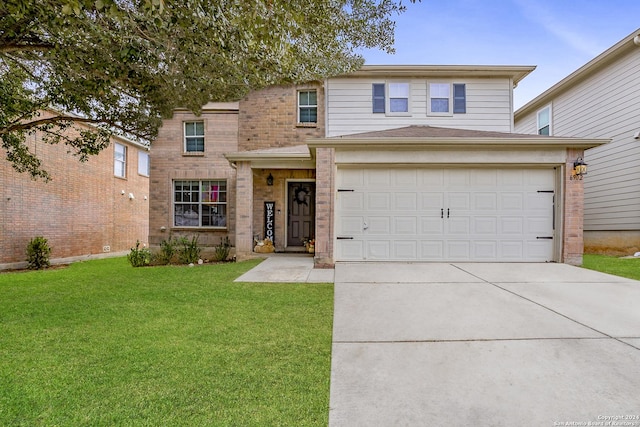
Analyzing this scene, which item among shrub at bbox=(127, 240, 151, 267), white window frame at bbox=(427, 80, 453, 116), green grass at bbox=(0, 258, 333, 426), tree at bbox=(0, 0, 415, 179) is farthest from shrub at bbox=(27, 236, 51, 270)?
white window frame at bbox=(427, 80, 453, 116)

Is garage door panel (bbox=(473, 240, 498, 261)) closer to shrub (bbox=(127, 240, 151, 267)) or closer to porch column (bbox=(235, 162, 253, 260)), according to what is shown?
porch column (bbox=(235, 162, 253, 260))

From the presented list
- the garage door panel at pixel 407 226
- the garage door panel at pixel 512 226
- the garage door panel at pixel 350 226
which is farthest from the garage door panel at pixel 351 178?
the garage door panel at pixel 512 226

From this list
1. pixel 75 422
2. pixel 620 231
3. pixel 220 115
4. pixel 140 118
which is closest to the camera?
pixel 75 422

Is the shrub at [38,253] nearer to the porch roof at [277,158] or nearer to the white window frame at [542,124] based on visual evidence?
the porch roof at [277,158]

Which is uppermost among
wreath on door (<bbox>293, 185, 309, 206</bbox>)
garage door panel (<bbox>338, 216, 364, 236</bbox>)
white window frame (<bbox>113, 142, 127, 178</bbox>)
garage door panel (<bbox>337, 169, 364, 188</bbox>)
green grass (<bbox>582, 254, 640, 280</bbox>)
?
white window frame (<bbox>113, 142, 127, 178</bbox>)

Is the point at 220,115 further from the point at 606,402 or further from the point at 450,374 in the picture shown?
the point at 606,402

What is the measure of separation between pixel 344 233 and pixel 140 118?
5.92 metres

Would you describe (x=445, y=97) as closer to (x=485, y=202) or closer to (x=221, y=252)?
(x=485, y=202)

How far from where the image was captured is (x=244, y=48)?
4.90 meters

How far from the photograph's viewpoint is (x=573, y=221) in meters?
7.01

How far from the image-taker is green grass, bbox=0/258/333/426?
2.04 metres

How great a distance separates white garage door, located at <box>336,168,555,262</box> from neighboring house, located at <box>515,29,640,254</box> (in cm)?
431

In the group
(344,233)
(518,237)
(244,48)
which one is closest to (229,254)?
(344,233)

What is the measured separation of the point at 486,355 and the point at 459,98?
952cm
